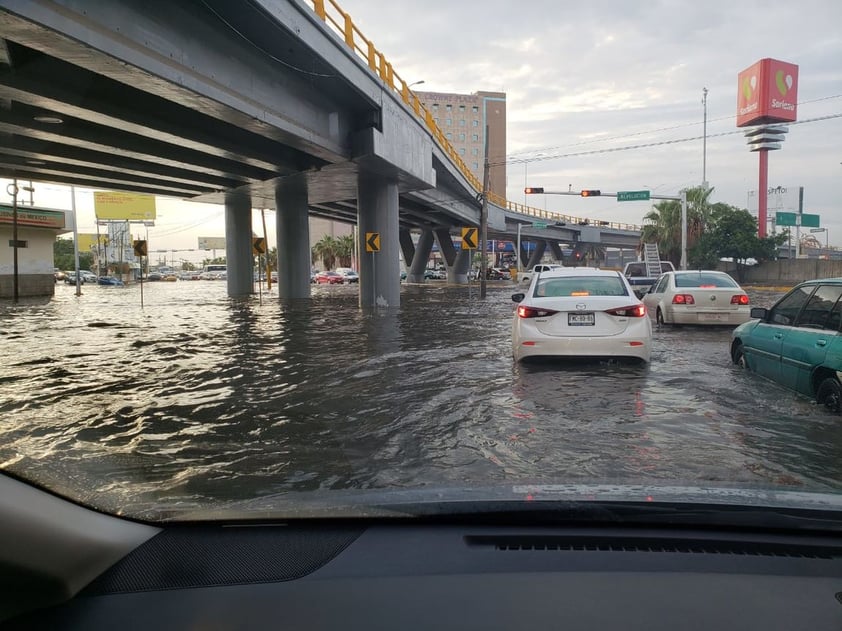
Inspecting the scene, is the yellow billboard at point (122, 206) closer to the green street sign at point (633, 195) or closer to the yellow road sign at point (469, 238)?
the green street sign at point (633, 195)

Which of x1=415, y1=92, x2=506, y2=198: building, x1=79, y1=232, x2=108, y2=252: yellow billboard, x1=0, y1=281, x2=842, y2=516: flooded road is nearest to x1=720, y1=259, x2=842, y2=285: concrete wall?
x1=0, y1=281, x2=842, y2=516: flooded road

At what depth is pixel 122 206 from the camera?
7781 cm

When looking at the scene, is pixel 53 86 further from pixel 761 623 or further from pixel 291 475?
pixel 761 623

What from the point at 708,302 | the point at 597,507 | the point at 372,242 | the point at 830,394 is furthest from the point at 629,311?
the point at 372,242

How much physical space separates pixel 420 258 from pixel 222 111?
55293 millimetres

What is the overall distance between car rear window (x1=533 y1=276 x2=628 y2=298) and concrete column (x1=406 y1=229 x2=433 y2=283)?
58.6 m

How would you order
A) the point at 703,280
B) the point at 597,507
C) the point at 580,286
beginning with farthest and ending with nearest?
the point at 703,280 → the point at 580,286 → the point at 597,507

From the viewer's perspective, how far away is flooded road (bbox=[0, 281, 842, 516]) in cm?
485

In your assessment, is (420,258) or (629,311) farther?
(420,258)

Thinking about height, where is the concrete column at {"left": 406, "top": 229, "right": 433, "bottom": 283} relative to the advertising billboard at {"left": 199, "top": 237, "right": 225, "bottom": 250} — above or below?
below

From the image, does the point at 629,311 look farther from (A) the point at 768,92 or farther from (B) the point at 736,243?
(A) the point at 768,92

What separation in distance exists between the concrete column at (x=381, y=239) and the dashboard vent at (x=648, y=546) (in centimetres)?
2321

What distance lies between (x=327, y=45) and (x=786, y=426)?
1389cm

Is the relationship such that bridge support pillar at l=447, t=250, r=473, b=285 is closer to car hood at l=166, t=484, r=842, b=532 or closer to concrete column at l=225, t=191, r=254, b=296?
concrete column at l=225, t=191, r=254, b=296
